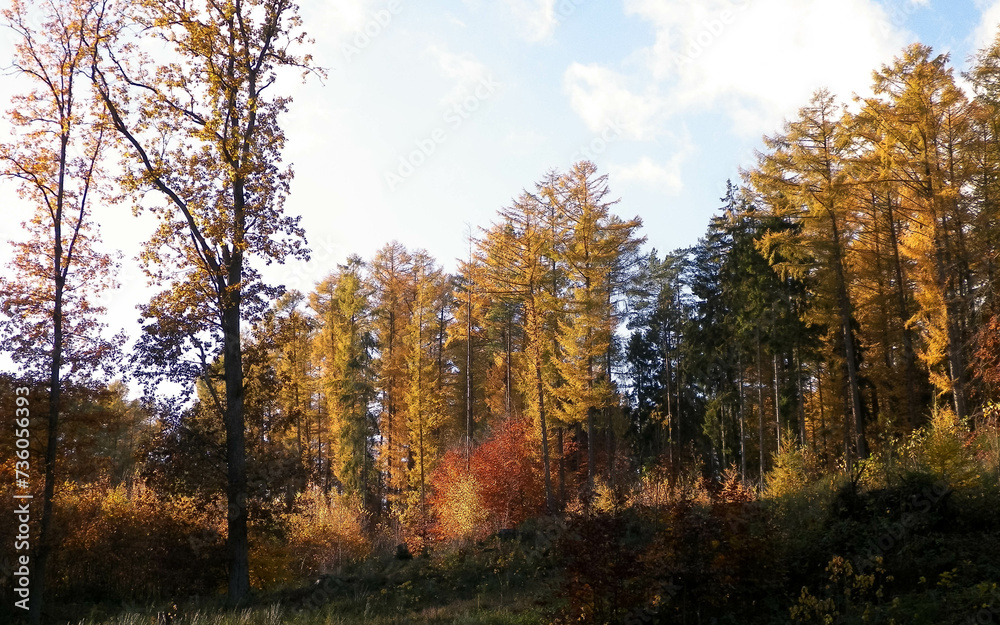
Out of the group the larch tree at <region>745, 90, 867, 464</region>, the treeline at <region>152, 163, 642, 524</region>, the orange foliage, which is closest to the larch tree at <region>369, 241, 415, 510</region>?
the treeline at <region>152, 163, 642, 524</region>

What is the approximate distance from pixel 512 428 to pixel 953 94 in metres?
16.7

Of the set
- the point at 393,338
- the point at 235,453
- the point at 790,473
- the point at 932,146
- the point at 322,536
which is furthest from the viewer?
the point at 393,338

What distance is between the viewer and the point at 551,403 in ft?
79.8

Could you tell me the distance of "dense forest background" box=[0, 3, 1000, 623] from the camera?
8.49m

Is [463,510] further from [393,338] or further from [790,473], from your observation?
[393,338]

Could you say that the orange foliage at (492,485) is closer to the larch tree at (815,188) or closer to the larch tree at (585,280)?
the larch tree at (585,280)

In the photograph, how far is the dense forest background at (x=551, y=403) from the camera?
27.9 ft

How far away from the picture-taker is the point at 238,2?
13.0 metres

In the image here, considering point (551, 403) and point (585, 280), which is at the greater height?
point (585, 280)

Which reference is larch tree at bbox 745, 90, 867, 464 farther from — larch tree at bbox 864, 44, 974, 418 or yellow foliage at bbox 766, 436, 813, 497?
yellow foliage at bbox 766, 436, 813, 497

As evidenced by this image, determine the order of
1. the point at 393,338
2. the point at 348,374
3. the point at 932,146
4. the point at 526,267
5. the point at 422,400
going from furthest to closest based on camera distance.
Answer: the point at 393,338, the point at 348,374, the point at 422,400, the point at 526,267, the point at 932,146

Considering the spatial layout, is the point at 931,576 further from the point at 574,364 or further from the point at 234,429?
the point at 574,364

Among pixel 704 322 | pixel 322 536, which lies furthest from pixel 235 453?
pixel 704 322

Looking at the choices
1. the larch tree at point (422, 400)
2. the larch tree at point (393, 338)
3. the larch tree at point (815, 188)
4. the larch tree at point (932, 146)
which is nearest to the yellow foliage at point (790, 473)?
the larch tree at point (815, 188)
